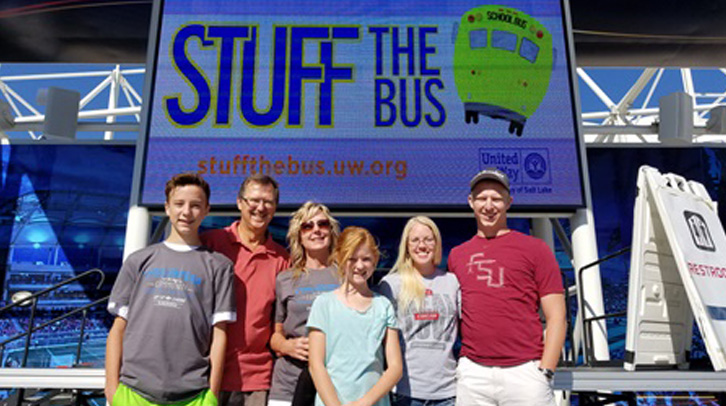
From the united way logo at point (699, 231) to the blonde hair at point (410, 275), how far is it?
1638 millimetres

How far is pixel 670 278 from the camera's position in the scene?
9.78 feet

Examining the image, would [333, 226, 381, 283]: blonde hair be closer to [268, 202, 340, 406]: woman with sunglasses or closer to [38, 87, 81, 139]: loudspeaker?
[268, 202, 340, 406]: woman with sunglasses

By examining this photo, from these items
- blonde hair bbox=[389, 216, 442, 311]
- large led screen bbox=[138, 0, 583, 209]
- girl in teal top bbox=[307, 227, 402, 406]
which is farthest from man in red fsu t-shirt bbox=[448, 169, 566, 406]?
large led screen bbox=[138, 0, 583, 209]

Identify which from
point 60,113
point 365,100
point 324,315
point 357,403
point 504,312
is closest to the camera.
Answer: point 357,403

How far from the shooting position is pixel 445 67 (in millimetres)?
4633

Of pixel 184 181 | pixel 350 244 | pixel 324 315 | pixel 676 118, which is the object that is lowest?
pixel 324 315

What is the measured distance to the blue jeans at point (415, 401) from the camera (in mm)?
2096

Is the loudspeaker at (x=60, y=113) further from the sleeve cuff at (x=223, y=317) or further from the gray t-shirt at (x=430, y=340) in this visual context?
the gray t-shirt at (x=430, y=340)

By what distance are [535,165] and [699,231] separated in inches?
59.9

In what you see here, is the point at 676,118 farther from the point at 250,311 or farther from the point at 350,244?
the point at 250,311

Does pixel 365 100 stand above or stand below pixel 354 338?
above

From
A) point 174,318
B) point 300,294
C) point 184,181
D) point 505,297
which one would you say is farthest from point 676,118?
point 174,318

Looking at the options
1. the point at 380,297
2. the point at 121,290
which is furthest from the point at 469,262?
the point at 121,290

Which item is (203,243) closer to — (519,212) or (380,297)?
(380,297)
